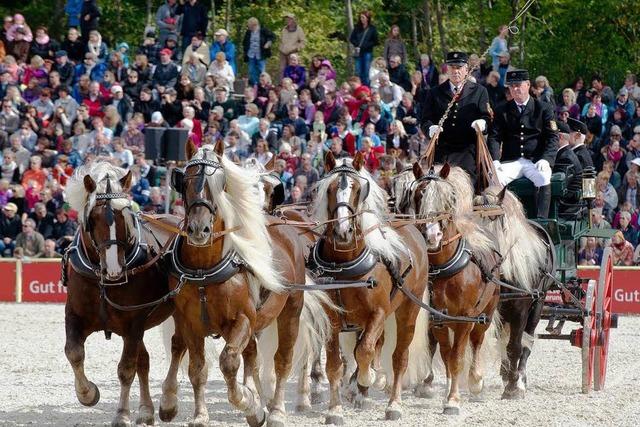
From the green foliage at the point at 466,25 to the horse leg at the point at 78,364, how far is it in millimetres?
16539

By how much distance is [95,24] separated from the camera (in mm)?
26062

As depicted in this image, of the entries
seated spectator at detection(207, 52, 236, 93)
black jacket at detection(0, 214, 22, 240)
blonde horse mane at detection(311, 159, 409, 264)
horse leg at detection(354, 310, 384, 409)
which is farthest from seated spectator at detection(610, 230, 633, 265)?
horse leg at detection(354, 310, 384, 409)

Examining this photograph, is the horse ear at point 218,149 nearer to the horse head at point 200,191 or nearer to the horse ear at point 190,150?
the horse head at point 200,191

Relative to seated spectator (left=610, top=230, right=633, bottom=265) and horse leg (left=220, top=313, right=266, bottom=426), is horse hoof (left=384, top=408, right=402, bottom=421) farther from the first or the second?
seated spectator (left=610, top=230, right=633, bottom=265)

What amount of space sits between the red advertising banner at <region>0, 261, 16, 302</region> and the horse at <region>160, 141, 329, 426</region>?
11.6m

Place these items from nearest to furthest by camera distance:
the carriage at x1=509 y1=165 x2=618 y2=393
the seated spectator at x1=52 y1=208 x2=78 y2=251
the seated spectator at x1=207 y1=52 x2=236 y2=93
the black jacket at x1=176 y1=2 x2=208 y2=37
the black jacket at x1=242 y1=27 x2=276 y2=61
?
the carriage at x1=509 y1=165 x2=618 y2=393
the seated spectator at x1=52 y1=208 x2=78 y2=251
the seated spectator at x1=207 y1=52 x2=236 y2=93
the black jacket at x1=242 y1=27 x2=276 y2=61
the black jacket at x1=176 y1=2 x2=208 y2=37

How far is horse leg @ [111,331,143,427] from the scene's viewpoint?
886cm

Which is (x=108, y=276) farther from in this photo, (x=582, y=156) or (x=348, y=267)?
(x=582, y=156)

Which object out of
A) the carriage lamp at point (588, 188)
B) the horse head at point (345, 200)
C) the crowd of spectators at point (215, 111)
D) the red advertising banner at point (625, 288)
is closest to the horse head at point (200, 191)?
the horse head at point (345, 200)

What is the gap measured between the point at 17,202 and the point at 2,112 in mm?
2439

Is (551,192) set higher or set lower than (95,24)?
lower

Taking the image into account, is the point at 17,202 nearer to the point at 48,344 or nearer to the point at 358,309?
the point at 48,344

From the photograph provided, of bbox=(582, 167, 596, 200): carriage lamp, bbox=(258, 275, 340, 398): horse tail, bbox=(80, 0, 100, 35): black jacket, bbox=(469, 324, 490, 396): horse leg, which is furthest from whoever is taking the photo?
bbox=(80, 0, 100, 35): black jacket

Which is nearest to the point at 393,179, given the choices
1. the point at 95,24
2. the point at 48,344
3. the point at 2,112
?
the point at 48,344
